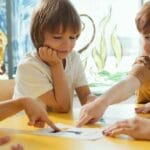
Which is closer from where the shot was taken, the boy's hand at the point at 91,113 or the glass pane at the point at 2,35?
the boy's hand at the point at 91,113

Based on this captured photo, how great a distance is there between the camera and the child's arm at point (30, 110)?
45.1 inches

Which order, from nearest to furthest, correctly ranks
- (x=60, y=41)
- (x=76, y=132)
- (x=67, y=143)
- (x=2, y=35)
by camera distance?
(x=67, y=143) < (x=76, y=132) < (x=60, y=41) < (x=2, y=35)

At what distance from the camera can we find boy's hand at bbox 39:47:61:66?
158cm

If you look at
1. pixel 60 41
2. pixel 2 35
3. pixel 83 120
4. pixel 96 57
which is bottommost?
pixel 96 57

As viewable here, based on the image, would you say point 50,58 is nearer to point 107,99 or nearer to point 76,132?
point 107,99

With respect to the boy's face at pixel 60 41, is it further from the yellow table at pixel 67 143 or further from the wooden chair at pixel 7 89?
the yellow table at pixel 67 143

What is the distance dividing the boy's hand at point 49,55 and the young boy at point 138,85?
0.29 m

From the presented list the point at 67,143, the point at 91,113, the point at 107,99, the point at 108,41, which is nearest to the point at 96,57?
the point at 108,41

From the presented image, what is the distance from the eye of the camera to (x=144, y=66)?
1.64 meters

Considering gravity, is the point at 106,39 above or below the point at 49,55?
below

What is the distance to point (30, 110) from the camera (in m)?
1.15

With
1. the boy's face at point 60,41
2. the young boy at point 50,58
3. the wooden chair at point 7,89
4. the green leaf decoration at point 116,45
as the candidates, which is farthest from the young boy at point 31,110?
the green leaf decoration at point 116,45

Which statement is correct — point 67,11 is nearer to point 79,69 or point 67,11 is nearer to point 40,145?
point 79,69

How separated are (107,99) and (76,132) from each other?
0.32m
